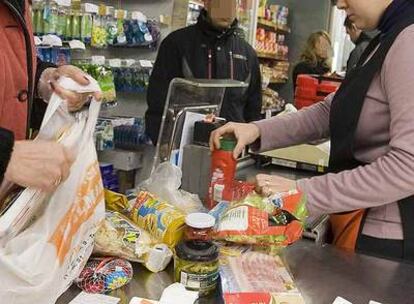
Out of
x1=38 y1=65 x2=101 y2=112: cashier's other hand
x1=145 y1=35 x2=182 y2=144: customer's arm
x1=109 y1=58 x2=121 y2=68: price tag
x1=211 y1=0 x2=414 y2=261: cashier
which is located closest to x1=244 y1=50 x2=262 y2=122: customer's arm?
x1=145 y1=35 x2=182 y2=144: customer's arm

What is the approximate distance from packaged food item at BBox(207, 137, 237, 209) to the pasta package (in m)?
0.18

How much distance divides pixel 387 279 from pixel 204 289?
0.45m

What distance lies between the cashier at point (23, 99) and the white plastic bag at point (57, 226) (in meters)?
0.03

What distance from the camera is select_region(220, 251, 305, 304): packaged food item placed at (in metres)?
0.86

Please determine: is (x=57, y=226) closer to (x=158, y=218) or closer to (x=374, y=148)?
(x=158, y=218)

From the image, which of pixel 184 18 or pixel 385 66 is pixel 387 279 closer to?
pixel 385 66

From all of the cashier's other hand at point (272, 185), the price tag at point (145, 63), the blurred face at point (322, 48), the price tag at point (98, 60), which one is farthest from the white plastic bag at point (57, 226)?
the blurred face at point (322, 48)

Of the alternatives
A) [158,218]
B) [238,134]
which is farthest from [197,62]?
[158,218]

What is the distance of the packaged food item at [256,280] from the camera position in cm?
86

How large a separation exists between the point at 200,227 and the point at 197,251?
59 mm

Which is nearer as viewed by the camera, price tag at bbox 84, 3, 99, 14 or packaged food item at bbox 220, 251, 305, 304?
packaged food item at bbox 220, 251, 305, 304

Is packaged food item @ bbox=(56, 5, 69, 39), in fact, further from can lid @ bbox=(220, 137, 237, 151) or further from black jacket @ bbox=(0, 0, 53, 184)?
can lid @ bbox=(220, 137, 237, 151)

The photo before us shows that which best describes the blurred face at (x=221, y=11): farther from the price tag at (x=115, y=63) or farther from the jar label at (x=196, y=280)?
the jar label at (x=196, y=280)

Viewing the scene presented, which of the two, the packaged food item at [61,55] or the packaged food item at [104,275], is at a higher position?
the packaged food item at [61,55]
